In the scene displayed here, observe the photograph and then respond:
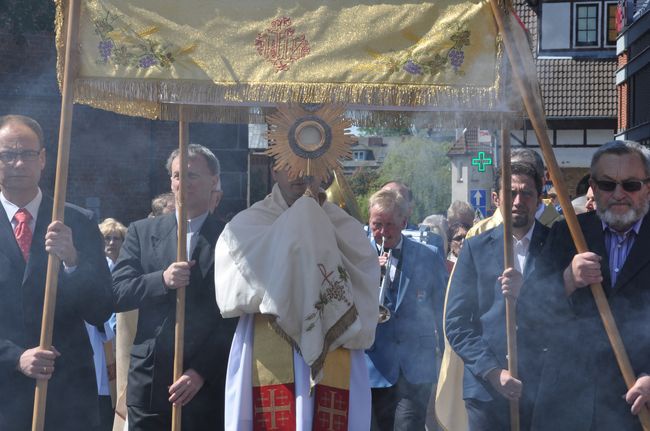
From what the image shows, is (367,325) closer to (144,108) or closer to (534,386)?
(534,386)

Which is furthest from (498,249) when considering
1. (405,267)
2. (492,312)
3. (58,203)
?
(58,203)

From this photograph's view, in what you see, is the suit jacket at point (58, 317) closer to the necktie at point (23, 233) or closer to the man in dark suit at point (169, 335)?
the necktie at point (23, 233)

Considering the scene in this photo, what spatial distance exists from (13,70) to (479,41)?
8838 mm

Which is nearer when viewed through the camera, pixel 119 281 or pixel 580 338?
pixel 580 338

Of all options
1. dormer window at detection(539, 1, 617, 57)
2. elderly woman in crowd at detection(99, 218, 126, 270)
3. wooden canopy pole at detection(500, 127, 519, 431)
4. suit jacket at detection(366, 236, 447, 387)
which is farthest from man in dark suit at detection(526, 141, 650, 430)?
dormer window at detection(539, 1, 617, 57)

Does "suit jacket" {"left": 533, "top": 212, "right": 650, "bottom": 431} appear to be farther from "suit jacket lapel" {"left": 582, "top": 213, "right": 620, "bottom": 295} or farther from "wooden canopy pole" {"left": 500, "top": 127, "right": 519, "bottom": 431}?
"wooden canopy pole" {"left": 500, "top": 127, "right": 519, "bottom": 431}

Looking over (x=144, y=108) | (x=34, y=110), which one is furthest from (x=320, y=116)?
(x=34, y=110)

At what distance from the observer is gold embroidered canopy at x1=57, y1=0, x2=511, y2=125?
4.67 meters

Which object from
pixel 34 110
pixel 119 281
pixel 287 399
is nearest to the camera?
pixel 287 399

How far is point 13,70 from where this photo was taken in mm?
12320

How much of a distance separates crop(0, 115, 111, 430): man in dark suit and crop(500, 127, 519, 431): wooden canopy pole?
6.27ft

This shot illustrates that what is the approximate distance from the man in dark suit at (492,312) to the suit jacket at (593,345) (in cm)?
40

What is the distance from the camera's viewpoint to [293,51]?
4703 mm

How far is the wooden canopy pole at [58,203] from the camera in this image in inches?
180
